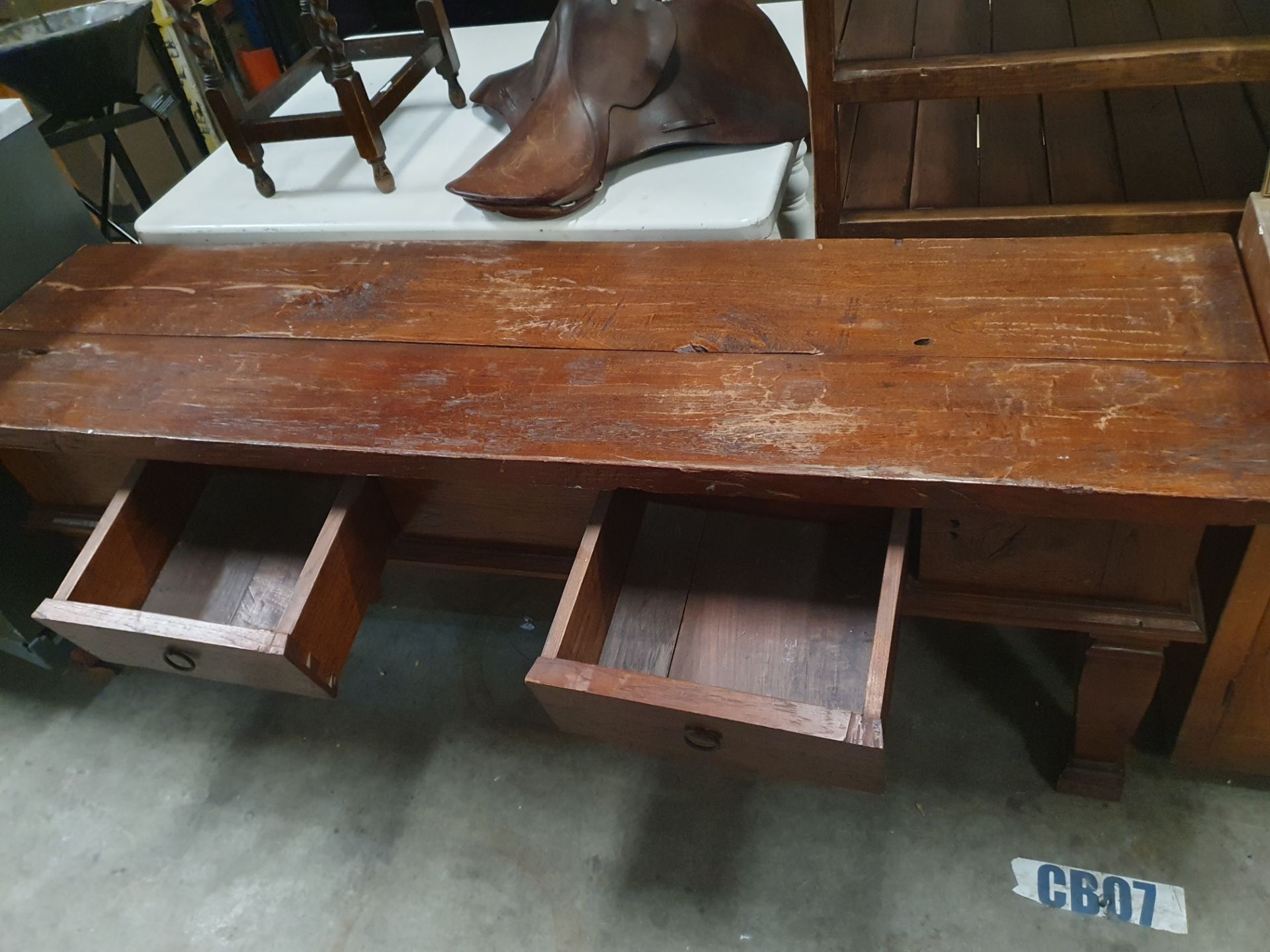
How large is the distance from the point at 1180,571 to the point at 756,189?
0.65 m

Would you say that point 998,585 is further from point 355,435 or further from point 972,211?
point 355,435

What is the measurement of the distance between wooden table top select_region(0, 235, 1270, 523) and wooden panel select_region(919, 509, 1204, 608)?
10cm

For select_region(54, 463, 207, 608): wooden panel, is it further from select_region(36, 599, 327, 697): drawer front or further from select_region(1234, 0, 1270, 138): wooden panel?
select_region(1234, 0, 1270, 138): wooden panel

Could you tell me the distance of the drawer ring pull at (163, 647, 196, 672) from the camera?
0.88 meters

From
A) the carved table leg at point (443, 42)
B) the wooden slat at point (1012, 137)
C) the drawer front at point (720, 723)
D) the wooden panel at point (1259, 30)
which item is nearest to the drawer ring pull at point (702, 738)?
the drawer front at point (720, 723)

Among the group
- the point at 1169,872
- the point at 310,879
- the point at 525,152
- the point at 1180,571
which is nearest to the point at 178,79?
the point at 525,152

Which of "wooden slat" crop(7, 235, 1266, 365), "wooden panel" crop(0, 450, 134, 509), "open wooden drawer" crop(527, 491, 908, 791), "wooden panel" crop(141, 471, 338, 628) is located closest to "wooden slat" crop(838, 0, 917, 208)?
"wooden slat" crop(7, 235, 1266, 365)

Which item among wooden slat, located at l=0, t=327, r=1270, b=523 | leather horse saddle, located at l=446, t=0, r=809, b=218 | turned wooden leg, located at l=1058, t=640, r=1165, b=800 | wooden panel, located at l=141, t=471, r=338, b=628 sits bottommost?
turned wooden leg, located at l=1058, t=640, r=1165, b=800

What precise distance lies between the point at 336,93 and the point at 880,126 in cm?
78

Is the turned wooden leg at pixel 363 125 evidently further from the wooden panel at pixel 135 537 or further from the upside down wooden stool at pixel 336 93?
the wooden panel at pixel 135 537

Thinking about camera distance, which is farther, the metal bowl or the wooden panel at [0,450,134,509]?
the metal bowl

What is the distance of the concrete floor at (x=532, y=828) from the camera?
43.6 inches

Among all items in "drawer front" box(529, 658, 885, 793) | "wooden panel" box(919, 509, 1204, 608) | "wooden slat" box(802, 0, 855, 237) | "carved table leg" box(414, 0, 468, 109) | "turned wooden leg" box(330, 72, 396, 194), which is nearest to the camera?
"drawer front" box(529, 658, 885, 793)

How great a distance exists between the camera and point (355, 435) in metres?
0.90
